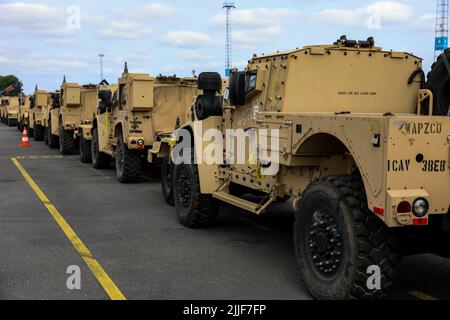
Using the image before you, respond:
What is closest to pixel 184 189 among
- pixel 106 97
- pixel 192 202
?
pixel 192 202

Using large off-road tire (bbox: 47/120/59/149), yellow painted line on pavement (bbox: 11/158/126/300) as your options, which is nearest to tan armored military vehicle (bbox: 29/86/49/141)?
large off-road tire (bbox: 47/120/59/149)

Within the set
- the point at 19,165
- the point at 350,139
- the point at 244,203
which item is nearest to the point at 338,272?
the point at 350,139

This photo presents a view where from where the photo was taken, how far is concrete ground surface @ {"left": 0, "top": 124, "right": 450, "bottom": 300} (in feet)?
16.8

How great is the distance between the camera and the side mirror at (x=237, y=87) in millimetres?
6305

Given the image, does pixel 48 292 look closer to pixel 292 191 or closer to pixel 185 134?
pixel 292 191

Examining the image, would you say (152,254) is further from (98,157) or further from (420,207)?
(98,157)

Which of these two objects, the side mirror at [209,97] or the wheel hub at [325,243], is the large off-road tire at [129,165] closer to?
the side mirror at [209,97]

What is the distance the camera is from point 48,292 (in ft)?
16.5

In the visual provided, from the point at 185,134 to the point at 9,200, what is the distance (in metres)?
4.06

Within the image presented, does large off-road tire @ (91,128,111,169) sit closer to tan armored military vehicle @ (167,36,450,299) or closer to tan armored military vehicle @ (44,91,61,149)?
tan armored military vehicle @ (44,91,61,149)

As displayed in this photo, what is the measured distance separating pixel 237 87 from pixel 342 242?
2565 mm

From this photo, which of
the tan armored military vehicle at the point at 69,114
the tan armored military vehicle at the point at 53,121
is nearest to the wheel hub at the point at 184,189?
the tan armored military vehicle at the point at 69,114

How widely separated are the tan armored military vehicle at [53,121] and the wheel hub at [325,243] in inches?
636

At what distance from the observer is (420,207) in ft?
12.7
